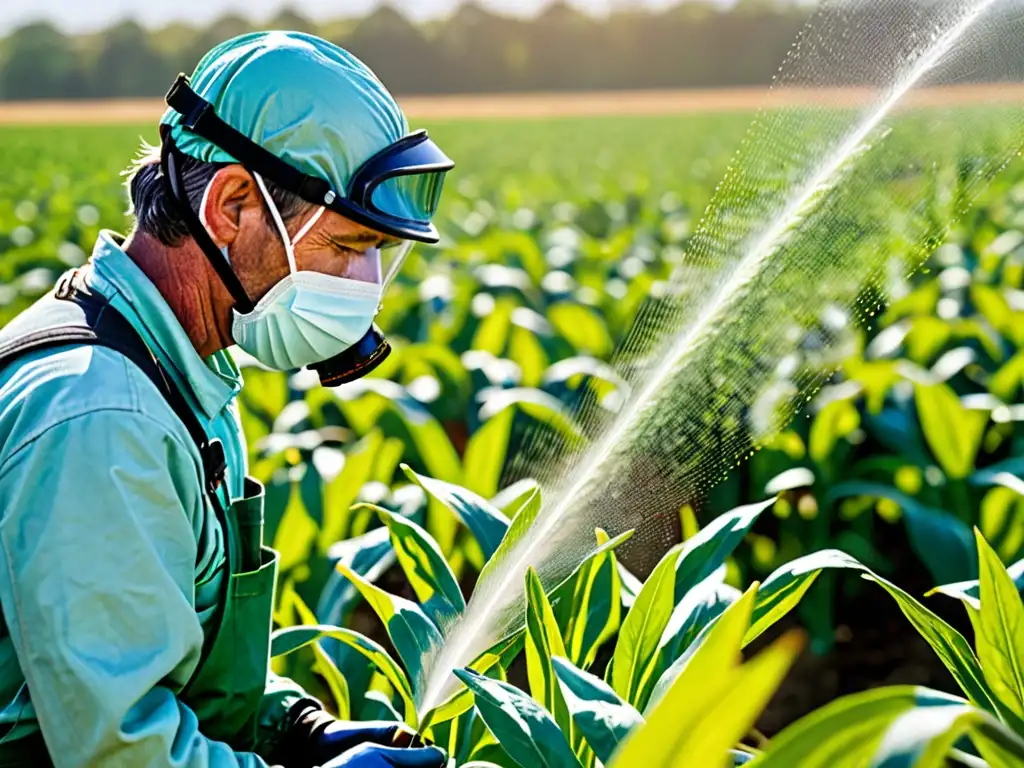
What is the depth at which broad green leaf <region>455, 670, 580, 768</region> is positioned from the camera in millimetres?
1730

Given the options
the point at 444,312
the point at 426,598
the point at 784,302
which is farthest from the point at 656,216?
the point at 784,302

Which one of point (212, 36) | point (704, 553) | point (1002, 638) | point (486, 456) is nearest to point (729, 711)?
point (1002, 638)

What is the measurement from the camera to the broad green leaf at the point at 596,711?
5.34 feet

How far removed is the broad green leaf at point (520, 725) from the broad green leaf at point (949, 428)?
273 centimetres

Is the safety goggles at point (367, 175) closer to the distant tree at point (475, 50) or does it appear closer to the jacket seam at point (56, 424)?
the jacket seam at point (56, 424)

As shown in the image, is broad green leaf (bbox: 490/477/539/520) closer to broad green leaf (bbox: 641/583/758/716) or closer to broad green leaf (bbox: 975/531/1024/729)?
broad green leaf (bbox: 975/531/1024/729)

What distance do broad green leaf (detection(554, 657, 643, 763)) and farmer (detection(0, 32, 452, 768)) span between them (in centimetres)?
31

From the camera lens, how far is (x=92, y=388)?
1.56m

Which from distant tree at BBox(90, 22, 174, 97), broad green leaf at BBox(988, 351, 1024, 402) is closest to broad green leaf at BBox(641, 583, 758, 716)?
broad green leaf at BBox(988, 351, 1024, 402)

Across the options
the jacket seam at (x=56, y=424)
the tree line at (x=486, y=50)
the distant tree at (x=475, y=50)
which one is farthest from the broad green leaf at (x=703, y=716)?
the distant tree at (x=475, y=50)

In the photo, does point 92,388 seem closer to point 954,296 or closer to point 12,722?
point 12,722

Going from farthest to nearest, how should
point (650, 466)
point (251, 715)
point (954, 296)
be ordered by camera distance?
point (954, 296) < point (251, 715) < point (650, 466)

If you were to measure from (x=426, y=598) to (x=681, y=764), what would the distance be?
1.34 meters

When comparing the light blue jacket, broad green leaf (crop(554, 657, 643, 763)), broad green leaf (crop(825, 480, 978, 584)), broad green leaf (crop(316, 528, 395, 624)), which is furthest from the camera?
broad green leaf (crop(825, 480, 978, 584))
